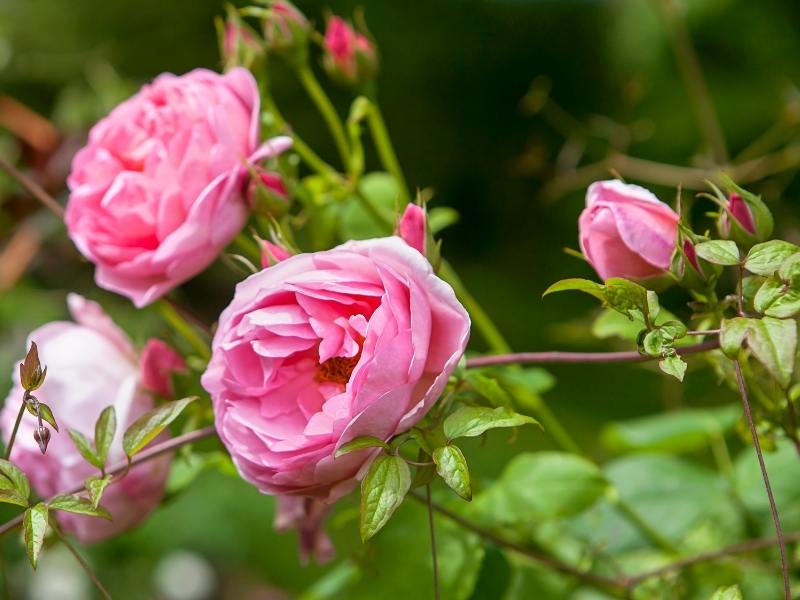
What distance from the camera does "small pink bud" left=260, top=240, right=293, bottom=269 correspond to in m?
0.26

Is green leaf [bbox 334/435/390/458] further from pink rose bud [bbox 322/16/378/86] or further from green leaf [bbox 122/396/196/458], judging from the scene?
pink rose bud [bbox 322/16/378/86]

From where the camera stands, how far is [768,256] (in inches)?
9.2

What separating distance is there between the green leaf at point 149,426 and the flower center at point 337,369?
4 cm

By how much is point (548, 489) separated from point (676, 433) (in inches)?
4.3

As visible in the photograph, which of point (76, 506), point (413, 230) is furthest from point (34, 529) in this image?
point (413, 230)

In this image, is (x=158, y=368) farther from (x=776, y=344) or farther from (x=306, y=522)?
(x=776, y=344)

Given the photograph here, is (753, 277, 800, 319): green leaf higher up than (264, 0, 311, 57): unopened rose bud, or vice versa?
(753, 277, 800, 319): green leaf

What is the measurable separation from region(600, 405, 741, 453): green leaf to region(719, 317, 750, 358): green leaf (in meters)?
0.24

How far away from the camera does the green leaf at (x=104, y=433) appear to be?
0.88 feet

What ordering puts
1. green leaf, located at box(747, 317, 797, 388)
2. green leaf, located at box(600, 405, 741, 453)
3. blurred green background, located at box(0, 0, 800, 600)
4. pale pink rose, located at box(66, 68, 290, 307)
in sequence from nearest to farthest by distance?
1. green leaf, located at box(747, 317, 797, 388)
2. pale pink rose, located at box(66, 68, 290, 307)
3. green leaf, located at box(600, 405, 741, 453)
4. blurred green background, located at box(0, 0, 800, 600)

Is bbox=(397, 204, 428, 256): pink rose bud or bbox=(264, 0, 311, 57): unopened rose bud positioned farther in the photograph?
bbox=(264, 0, 311, 57): unopened rose bud

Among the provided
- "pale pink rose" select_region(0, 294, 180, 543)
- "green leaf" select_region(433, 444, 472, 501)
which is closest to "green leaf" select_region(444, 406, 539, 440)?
"green leaf" select_region(433, 444, 472, 501)

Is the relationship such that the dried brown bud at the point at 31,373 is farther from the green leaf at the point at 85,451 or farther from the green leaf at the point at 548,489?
the green leaf at the point at 548,489

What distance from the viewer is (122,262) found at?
0.31 meters
